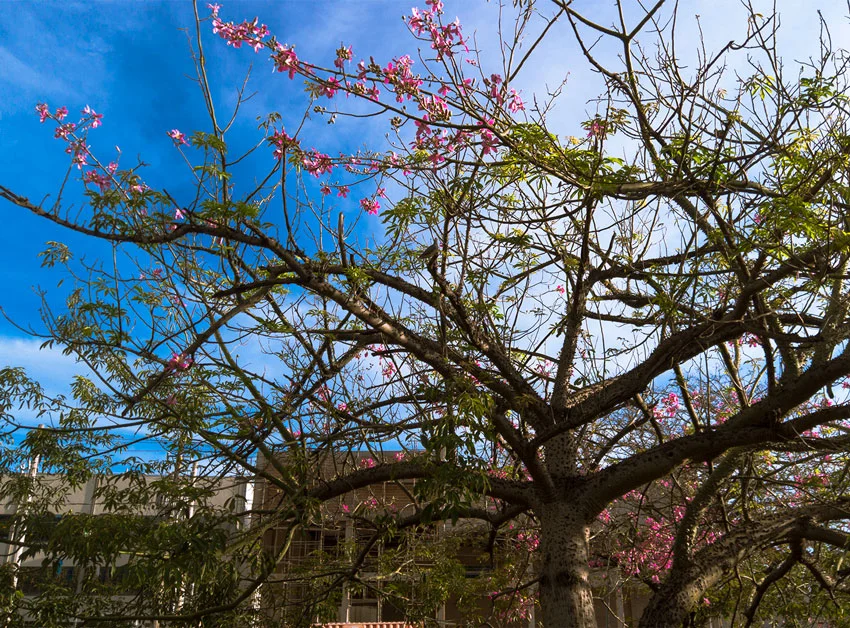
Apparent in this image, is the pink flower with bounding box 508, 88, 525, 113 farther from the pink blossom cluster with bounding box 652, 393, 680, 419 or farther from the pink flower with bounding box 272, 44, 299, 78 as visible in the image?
the pink blossom cluster with bounding box 652, 393, 680, 419

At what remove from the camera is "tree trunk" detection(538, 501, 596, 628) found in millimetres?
3639

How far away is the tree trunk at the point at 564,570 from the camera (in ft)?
11.9

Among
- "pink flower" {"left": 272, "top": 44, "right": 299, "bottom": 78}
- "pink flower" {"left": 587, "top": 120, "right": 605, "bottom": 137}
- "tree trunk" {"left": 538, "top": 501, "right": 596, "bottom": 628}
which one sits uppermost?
"pink flower" {"left": 272, "top": 44, "right": 299, "bottom": 78}

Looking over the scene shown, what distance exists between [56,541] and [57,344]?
1076 mm

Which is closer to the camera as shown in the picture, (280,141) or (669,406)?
(280,141)

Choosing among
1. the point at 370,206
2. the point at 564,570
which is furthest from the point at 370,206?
the point at 564,570

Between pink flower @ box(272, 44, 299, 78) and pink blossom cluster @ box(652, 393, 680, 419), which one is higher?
pink flower @ box(272, 44, 299, 78)

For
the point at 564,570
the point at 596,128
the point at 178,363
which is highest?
the point at 596,128

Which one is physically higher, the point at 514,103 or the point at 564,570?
the point at 514,103

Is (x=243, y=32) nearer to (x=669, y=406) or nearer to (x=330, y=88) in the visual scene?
(x=330, y=88)

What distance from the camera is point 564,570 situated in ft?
12.2

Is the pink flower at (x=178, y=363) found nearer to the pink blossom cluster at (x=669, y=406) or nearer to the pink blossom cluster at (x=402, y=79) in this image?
the pink blossom cluster at (x=402, y=79)

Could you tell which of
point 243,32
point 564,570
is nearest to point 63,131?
point 243,32

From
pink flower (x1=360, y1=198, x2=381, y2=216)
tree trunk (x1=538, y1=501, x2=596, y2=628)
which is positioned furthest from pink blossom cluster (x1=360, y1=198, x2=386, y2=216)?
tree trunk (x1=538, y1=501, x2=596, y2=628)
